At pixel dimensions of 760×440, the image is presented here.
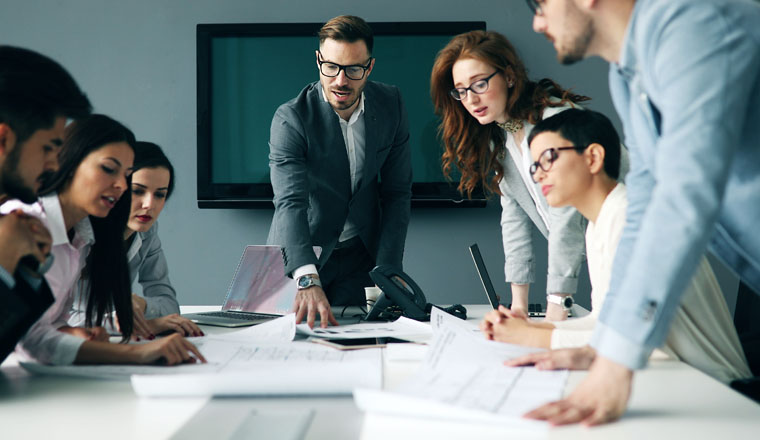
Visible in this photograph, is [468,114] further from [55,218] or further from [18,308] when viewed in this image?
[18,308]

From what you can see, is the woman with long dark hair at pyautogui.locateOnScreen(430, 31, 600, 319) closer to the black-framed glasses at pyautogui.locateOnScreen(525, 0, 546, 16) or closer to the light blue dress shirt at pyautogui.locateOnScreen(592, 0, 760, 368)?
the black-framed glasses at pyautogui.locateOnScreen(525, 0, 546, 16)

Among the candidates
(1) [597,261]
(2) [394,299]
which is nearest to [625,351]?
(1) [597,261]

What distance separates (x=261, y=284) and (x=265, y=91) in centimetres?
172

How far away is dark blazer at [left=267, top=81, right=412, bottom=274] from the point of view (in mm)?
2178

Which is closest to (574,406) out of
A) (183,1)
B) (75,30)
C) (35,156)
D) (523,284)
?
(35,156)

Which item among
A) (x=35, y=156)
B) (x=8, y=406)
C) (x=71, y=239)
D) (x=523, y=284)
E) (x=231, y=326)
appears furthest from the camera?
(x=523, y=284)

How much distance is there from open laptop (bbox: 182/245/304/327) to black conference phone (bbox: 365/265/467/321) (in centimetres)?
25

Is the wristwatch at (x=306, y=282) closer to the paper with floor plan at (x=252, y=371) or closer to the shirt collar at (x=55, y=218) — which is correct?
the paper with floor plan at (x=252, y=371)

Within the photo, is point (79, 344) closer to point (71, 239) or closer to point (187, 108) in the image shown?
point (71, 239)

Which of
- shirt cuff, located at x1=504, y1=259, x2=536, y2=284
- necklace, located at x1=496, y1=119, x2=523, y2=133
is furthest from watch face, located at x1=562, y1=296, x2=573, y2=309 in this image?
necklace, located at x1=496, y1=119, x2=523, y2=133

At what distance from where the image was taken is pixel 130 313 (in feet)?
4.55

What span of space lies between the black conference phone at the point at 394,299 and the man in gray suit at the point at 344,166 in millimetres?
383

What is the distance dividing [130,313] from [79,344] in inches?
11.4

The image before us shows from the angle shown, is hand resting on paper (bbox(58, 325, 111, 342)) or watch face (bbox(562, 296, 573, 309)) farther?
watch face (bbox(562, 296, 573, 309))
